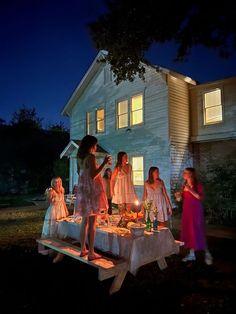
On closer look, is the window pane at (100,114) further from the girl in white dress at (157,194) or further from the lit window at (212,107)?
the girl in white dress at (157,194)

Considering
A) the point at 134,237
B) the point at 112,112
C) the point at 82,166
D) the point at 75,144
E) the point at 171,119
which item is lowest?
the point at 134,237

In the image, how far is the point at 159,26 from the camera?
6.73 m

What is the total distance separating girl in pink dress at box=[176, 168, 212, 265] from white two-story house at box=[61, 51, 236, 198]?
700 centimetres

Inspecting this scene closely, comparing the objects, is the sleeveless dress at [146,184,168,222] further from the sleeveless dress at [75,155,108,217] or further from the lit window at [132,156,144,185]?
the lit window at [132,156,144,185]

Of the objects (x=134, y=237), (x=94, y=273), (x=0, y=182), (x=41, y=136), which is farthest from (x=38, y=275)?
(x=41, y=136)

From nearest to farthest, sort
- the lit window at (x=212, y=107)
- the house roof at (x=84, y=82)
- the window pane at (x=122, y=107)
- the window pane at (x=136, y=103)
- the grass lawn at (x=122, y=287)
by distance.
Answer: the grass lawn at (x=122, y=287), the lit window at (x=212, y=107), the window pane at (x=136, y=103), the window pane at (x=122, y=107), the house roof at (x=84, y=82)

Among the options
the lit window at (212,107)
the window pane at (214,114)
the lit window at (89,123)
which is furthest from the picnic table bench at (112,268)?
the lit window at (89,123)

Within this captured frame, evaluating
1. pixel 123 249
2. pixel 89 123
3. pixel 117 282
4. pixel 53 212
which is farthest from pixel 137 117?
pixel 117 282

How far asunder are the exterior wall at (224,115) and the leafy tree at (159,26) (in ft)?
18.6

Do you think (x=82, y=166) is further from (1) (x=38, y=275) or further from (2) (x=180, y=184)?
(2) (x=180, y=184)

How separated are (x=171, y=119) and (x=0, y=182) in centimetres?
1647

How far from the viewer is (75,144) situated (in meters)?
14.9

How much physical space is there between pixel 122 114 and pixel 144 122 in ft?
5.98

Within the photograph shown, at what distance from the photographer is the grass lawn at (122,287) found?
11.3ft
